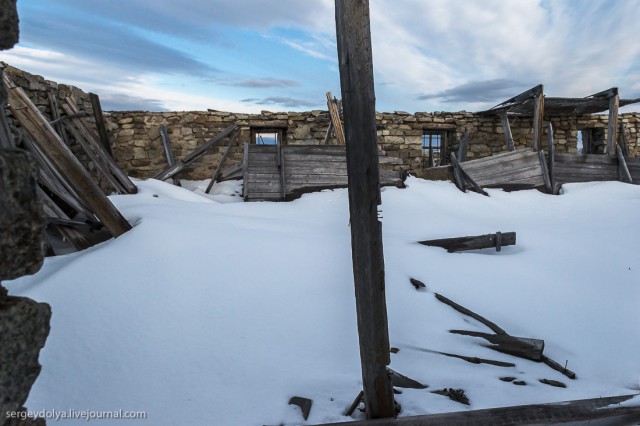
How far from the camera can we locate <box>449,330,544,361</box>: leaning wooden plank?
3455 mm

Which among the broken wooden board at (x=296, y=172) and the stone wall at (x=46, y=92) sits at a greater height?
the stone wall at (x=46, y=92)

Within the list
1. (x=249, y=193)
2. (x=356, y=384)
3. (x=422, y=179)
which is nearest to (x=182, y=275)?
(x=356, y=384)

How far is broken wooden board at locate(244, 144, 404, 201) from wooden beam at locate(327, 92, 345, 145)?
84 cm

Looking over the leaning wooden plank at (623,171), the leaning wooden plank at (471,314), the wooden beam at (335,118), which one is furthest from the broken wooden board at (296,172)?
the leaning wooden plank at (623,171)

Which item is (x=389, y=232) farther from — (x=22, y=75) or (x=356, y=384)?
(x=22, y=75)

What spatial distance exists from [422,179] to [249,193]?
12.4ft

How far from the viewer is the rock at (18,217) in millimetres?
1279

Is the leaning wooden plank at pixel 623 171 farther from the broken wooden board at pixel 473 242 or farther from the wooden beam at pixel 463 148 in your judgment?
the broken wooden board at pixel 473 242

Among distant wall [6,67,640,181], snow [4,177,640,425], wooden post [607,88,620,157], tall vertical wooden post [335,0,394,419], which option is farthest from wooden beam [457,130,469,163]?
tall vertical wooden post [335,0,394,419]

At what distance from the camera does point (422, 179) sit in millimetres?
10188


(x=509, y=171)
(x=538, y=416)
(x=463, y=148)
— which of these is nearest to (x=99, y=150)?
(x=538, y=416)

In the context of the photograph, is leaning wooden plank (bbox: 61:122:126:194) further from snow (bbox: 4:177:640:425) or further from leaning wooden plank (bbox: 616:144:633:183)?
leaning wooden plank (bbox: 616:144:633:183)

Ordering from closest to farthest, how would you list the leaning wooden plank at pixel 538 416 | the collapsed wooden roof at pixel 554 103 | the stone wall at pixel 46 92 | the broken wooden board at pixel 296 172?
1. the leaning wooden plank at pixel 538 416
2. the stone wall at pixel 46 92
3. the broken wooden board at pixel 296 172
4. the collapsed wooden roof at pixel 554 103

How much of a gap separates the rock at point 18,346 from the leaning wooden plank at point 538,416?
1402 millimetres
